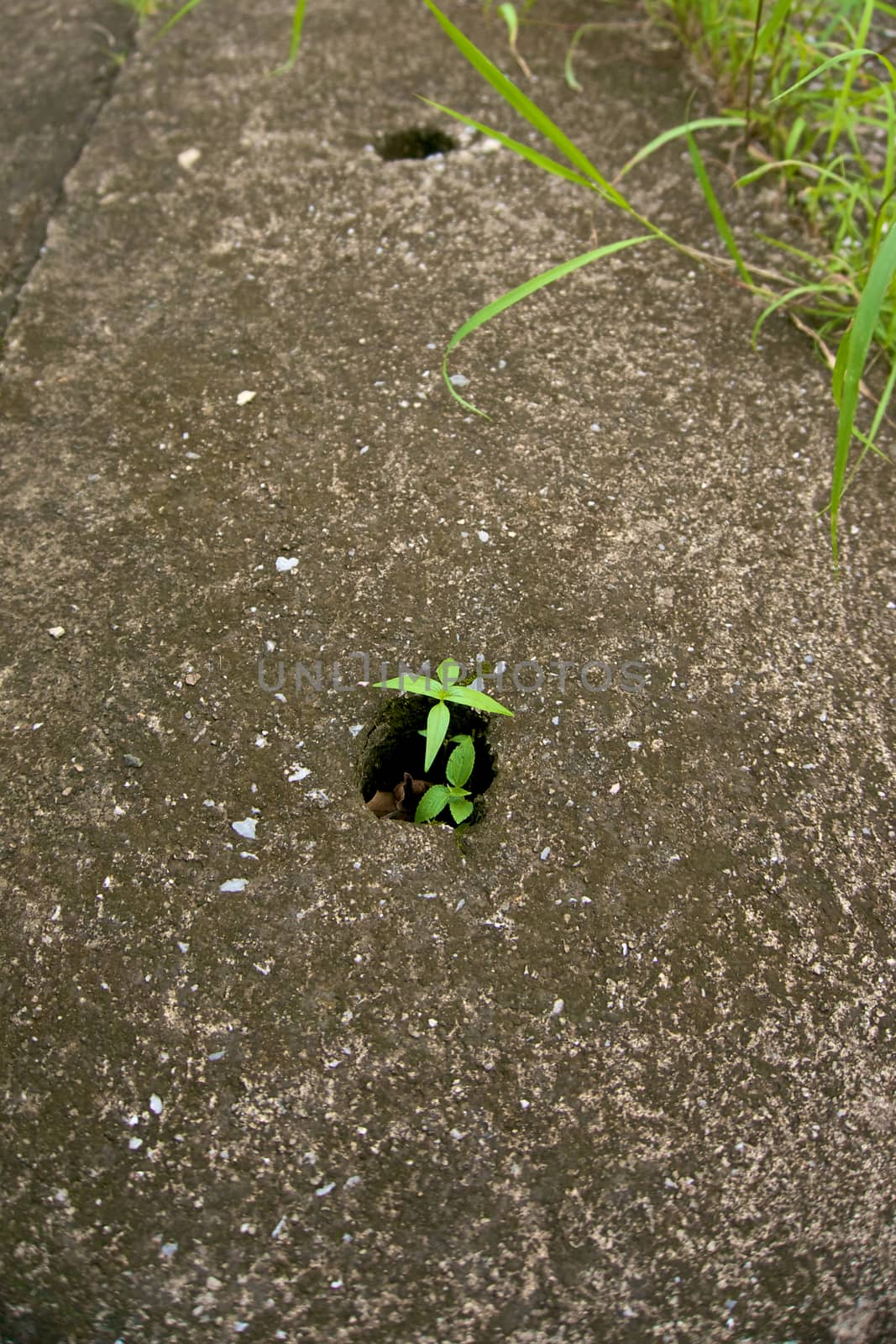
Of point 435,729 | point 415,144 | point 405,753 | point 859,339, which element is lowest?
point 405,753

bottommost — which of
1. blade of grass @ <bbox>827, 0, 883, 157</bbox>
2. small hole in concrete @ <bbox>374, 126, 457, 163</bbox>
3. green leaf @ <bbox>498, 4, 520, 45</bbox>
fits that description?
small hole in concrete @ <bbox>374, 126, 457, 163</bbox>

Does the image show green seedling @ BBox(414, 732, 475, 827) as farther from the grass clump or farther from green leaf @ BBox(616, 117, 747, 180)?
green leaf @ BBox(616, 117, 747, 180)

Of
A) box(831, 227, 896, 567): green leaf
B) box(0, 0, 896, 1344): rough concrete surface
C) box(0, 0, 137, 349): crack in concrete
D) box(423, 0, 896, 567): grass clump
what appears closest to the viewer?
box(0, 0, 896, 1344): rough concrete surface

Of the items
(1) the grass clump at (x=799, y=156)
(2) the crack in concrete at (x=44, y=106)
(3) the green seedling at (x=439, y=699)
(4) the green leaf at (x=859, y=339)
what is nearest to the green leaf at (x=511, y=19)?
(1) the grass clump at (x=799, y=156)

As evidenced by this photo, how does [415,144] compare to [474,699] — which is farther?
[415,144]

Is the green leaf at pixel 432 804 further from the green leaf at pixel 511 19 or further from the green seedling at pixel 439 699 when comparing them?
the green leaf at pixel 511 19

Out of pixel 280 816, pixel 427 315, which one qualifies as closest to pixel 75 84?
pixel 427 315

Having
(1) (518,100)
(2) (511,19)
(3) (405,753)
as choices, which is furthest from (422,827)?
(2) (511,19)

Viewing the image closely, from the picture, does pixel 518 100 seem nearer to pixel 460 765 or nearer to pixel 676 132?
pixel 676 132

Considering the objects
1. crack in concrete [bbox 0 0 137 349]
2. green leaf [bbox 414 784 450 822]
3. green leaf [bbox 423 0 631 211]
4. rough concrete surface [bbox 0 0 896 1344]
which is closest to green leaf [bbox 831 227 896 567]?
rough concrete surface [bbox 0 0 896 1344]
